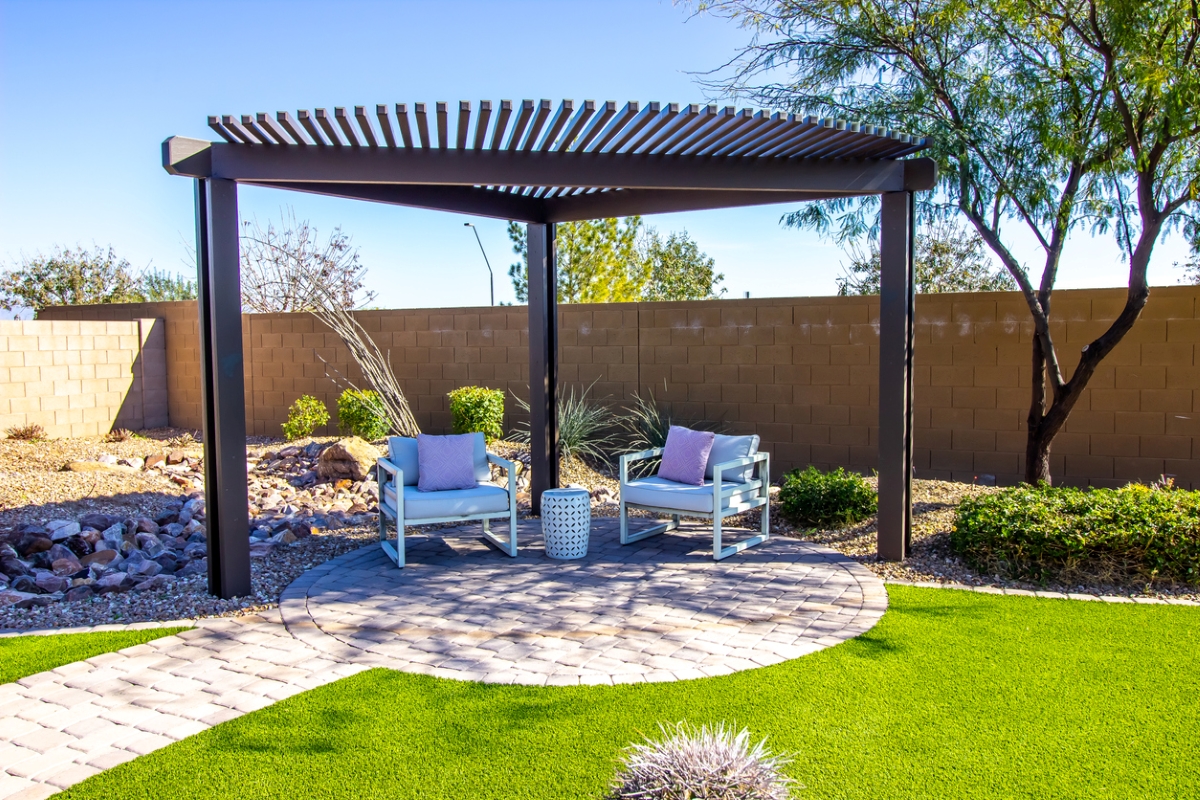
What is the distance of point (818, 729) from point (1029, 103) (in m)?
5.15

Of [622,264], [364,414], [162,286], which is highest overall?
[622,264]

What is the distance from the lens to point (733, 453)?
593cm

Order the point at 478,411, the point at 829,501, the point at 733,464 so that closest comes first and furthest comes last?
the point at 733,464
the point at 829,501
the point at 478,411

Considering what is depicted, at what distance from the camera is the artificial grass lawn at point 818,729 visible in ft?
8.56

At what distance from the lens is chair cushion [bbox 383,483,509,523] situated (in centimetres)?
528

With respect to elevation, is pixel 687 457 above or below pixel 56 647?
above

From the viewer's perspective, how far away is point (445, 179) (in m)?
4.73

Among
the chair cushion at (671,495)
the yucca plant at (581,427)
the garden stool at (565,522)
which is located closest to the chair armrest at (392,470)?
the garden stool at (565,522)

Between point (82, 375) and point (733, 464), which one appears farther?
point (82, 375)

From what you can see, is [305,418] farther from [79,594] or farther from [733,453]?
[733,453]

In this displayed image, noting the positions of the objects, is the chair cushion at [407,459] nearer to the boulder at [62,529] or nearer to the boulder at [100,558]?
the boulder at [100,558]

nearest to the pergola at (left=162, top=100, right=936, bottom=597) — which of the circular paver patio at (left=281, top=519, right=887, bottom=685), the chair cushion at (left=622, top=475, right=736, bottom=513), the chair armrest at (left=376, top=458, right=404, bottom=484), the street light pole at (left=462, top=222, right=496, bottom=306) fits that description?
the circular paver patio at (left=281, top=519, right=887, bottom=685)

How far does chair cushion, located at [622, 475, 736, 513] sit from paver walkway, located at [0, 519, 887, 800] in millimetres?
325

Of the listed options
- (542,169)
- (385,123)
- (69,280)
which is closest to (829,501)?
(542,169)
